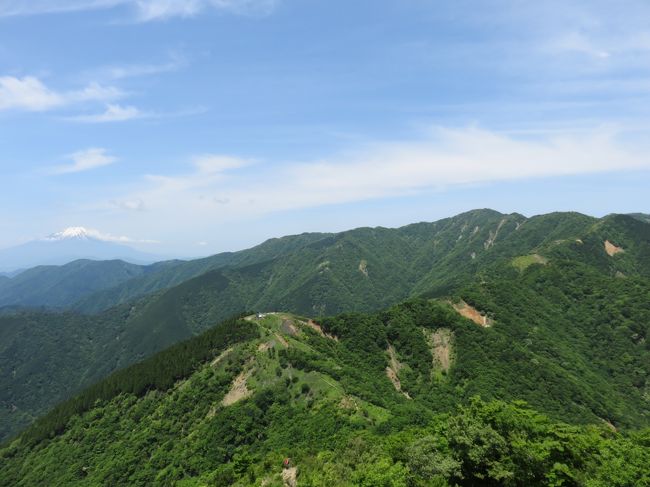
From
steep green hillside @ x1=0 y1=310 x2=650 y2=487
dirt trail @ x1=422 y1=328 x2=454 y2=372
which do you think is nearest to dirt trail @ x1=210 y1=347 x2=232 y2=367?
steep green hillside @ x1=0 y1=310 x2=650 y2=487

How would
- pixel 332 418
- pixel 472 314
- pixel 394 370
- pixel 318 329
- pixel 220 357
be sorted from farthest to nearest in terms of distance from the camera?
pixel 472 314, pixel 318 329, pixel 394 370, pixel 220 357, pixel 332 418

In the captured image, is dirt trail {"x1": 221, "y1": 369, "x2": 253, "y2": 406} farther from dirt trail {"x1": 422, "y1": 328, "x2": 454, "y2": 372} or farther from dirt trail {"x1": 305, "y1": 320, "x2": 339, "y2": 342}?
dirt trail {"x1": 422, "y1": 328, "x2": 454, "y2": 372}

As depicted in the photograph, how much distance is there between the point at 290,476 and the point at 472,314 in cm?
11431

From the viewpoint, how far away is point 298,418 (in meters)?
97.7

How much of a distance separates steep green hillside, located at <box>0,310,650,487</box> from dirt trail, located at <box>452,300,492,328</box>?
6720 mm

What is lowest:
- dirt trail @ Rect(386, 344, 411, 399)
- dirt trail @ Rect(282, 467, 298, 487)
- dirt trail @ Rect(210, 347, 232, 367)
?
dirt trail @ Rect(386, 344, 411, 399)

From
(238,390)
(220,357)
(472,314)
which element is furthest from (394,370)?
(220,357)

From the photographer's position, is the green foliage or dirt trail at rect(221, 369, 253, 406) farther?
the green foliage

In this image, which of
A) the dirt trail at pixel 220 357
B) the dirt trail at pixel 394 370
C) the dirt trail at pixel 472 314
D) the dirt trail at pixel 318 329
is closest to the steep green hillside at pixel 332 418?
the dirt trail at pixel 394 370

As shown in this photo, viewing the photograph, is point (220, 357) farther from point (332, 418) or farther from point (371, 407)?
point (371, 407)

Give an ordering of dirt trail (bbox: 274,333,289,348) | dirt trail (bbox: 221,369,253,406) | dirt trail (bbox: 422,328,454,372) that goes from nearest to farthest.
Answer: dirt trail (bbox: 221,369,253,406)
dirt trail (bbox: 274,333,289,348)
dirt trail (bbox: 422,328,454,372)

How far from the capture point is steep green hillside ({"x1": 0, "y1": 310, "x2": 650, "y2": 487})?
4606cm

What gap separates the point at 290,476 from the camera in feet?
220

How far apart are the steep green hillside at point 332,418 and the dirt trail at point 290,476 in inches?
11.2
